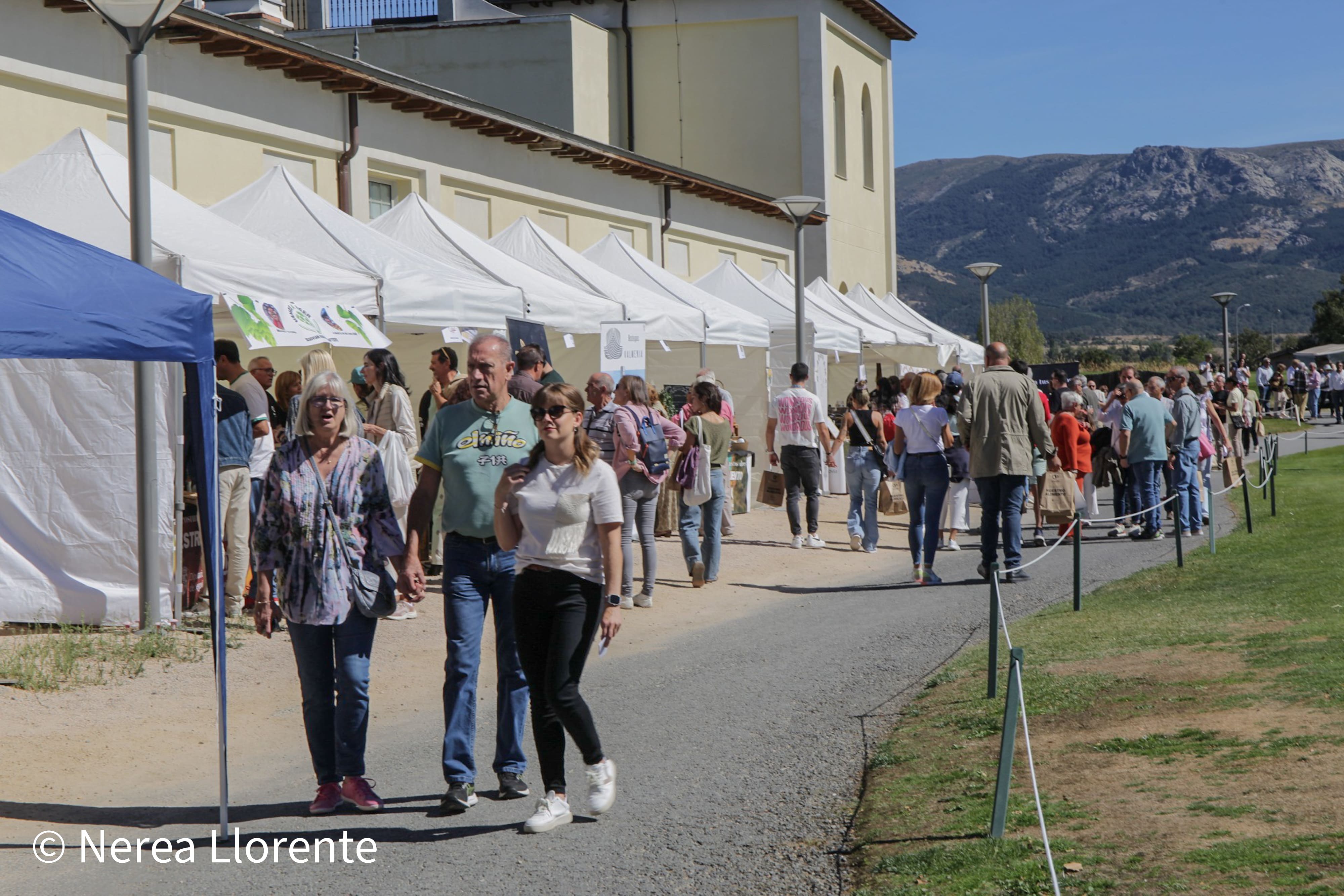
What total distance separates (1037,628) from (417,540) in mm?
5551

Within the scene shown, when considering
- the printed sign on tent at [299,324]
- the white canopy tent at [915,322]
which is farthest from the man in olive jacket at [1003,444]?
the white canopy tent at [915,322]

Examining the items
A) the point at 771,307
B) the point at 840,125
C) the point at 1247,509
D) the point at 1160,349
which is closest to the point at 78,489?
the point at 1247,509

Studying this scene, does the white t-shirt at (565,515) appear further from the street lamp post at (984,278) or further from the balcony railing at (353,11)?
the balcony railing at (353,11)

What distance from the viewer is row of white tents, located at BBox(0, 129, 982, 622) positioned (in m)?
10.1

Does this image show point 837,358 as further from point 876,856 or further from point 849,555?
point 876,856

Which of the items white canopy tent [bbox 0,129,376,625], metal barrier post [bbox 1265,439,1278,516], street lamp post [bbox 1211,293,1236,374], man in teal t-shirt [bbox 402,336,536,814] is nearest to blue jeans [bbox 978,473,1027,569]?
white canopy tent [bbox 0,129,376,625]

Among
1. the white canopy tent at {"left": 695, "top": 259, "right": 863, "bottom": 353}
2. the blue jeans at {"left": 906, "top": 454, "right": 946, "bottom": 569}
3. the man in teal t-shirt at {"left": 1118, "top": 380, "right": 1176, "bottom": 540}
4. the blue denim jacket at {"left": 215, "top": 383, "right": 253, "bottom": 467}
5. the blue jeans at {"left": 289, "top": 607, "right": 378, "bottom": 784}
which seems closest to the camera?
the blue jeans at {"left": 289, "top": 607, "right": 378, "bottom": 784}

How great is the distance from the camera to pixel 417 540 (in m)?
6.07

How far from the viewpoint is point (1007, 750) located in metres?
5.03

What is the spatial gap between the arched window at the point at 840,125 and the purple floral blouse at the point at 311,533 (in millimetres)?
35489

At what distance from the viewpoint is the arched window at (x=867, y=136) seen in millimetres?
42500

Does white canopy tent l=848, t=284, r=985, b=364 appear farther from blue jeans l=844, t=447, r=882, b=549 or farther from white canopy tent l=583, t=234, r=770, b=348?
blue jeans l=844, t=447, r=882, b=549

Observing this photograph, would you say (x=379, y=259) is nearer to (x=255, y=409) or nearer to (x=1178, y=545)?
(x=255, y=409)

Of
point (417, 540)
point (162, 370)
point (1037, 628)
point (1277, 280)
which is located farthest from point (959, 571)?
point (1277, 280)
